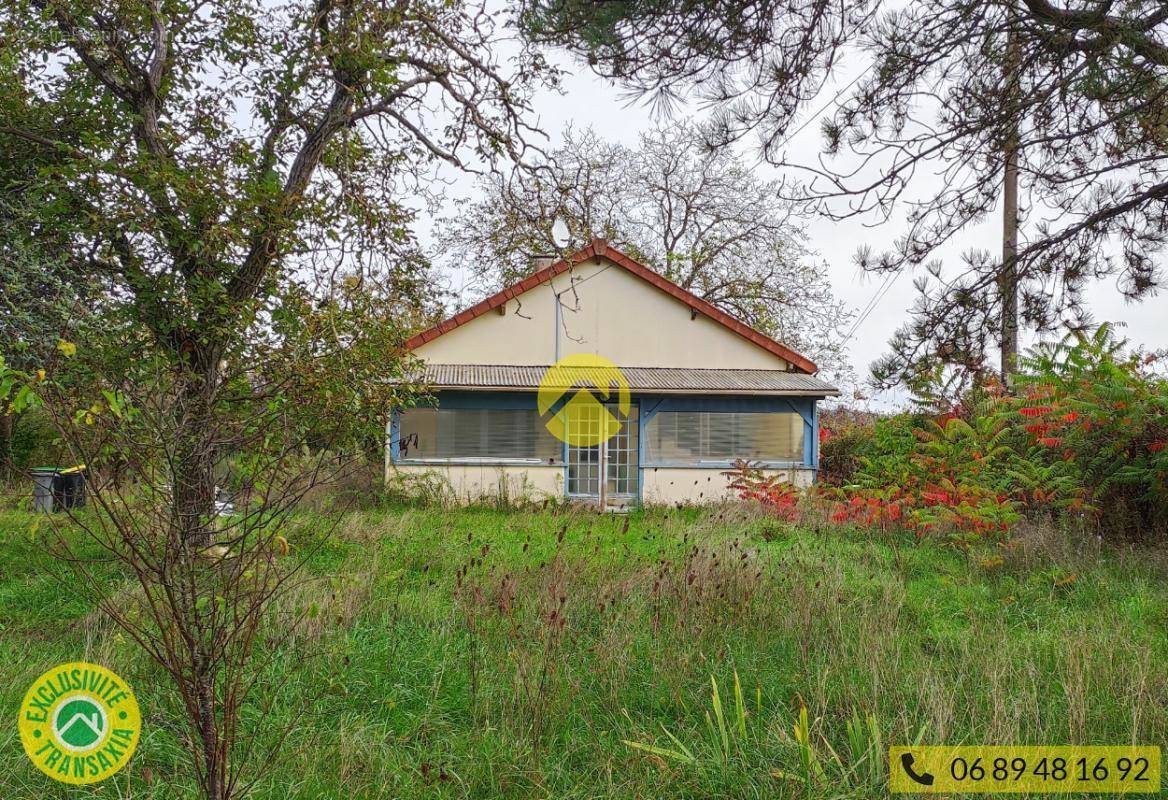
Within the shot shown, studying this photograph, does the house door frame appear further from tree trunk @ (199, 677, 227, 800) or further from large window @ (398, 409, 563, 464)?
tree trunk @ (199, 677, 227, 800)

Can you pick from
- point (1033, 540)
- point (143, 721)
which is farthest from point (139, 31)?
point (1033, 540)

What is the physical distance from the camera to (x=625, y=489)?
14875 mm

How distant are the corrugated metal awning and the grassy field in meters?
6.78

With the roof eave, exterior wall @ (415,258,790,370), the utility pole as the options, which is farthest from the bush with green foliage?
exterior wall @ (415,258,790,370)

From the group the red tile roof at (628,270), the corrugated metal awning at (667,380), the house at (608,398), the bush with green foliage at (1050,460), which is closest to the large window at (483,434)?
the house at (608,398)

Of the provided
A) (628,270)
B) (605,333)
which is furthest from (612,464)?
(628,270)

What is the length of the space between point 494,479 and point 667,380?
3.87 meters

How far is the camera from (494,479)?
13.6 m

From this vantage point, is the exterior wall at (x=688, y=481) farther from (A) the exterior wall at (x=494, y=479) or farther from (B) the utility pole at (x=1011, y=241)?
(B) the utility pole at (x=1011, y=241)

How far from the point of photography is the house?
44.8 feet

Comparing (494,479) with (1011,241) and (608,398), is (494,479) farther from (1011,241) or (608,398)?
(1011,241)

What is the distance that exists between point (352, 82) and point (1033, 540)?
8.32 m

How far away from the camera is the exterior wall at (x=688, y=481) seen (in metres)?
14.0

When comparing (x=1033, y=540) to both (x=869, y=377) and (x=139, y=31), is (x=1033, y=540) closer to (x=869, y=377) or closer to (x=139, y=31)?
(x=869, y=377)
